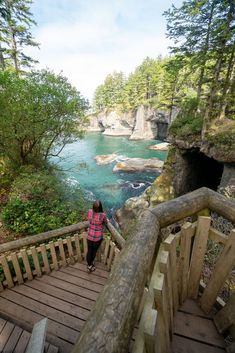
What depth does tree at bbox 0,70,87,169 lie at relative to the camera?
7.14 metres

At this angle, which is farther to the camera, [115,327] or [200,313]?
[200,313]

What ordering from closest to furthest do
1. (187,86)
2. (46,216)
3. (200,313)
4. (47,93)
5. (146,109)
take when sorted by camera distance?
(200,313), (46,216), (47,93), (187,86), (146,109)

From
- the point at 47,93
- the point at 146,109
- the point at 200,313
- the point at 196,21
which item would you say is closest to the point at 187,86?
the point at 146,109

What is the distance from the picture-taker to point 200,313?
5.63ft

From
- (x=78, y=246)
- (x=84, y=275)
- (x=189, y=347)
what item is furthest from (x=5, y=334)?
(x=189, y=347)

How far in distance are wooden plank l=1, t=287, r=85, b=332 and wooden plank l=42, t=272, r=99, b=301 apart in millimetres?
403

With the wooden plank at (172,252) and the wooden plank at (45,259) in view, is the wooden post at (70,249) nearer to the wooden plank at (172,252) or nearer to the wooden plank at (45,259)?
the wooden plank at (45,259)

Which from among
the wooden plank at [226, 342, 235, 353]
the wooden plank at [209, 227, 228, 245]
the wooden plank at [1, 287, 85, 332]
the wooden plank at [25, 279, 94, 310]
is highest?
→ the wooden plank at [209, 227, 228, 245]

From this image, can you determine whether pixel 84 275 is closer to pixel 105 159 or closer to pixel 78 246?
pixel 78 246

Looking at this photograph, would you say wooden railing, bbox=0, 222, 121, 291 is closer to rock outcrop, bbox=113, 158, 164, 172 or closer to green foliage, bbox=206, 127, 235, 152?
green foliage, bbox=206, 127, 235, 152

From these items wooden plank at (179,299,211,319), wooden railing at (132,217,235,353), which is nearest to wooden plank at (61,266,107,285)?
wooden plank at (179,299,211,319)

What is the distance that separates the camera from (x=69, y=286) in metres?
3.34

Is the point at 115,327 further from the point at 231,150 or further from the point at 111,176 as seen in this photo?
the point at 111,176

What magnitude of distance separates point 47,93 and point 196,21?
29.5ft
